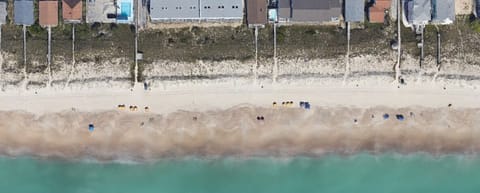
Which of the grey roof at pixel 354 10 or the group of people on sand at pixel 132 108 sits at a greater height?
the grey roof at pixel 354 10

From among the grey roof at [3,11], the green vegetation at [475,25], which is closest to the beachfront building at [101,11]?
the grey roof at [3,11]

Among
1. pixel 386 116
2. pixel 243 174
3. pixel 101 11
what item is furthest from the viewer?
pixel 243 174

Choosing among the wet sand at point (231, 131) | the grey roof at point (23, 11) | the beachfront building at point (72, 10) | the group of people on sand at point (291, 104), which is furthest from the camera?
the wet sand at point (231, 131)

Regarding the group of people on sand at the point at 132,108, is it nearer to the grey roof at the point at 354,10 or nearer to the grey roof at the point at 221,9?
the grey roof at the point at 221,9

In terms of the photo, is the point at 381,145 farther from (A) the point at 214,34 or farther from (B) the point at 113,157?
(B) the point at 113,157

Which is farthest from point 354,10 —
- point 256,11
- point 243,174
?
point 243,174

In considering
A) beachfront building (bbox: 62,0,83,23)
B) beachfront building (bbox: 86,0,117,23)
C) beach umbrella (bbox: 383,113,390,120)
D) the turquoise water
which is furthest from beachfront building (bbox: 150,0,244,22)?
beach umbrella (bbox: 383,113,390,120)

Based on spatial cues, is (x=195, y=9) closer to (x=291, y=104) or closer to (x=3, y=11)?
(x=291, y=104)
